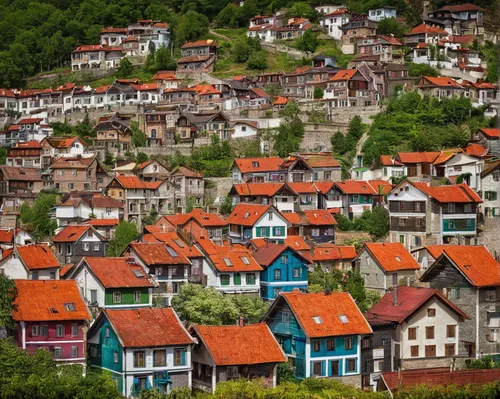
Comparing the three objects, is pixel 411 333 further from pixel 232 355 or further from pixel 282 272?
pixel 282 272

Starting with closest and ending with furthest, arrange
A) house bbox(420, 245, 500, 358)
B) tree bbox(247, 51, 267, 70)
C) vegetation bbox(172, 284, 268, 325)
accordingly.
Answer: house bbox(420, 245, 500, 358), vegetation bbox(172, 284, 268, 325), tree bbox(247, 51, 267, 70)

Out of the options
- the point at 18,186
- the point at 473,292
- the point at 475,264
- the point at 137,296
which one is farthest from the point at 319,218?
the point at 18,186

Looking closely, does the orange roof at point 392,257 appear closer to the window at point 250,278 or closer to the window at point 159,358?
the window at point 250,278

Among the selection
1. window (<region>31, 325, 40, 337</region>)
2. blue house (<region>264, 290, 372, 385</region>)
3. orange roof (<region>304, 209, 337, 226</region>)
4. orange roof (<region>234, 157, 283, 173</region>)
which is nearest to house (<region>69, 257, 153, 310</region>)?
window (<region>31, 325, 40, 337</region>)

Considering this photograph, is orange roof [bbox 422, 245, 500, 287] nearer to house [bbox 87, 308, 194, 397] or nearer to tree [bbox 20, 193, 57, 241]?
house [bbox 87, 308, 194, 397]

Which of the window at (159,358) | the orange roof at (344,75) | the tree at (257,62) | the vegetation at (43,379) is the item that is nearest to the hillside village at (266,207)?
the window at (159,358)

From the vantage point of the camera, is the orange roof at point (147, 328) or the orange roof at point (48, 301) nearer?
the orange roof at point (147, 328)

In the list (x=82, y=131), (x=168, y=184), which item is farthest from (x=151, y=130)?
(x=168, y=184)
